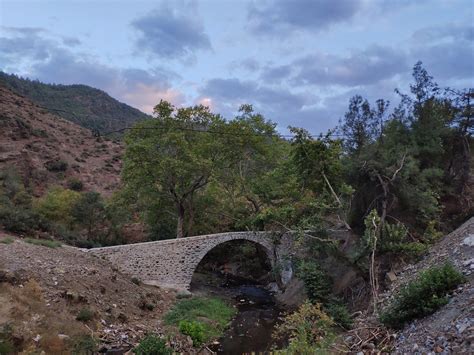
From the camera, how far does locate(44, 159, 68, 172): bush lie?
3878 centimetres

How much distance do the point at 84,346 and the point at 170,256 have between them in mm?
9513

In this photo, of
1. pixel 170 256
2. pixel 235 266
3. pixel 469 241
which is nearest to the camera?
pixel 469 241

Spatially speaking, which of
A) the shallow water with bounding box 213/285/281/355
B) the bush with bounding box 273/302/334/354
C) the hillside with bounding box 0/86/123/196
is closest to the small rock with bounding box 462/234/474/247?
the bush with bounding box 273/302/334/354

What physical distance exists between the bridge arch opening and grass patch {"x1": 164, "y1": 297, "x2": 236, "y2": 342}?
14.7 feet

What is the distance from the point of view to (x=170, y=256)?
19234 mm

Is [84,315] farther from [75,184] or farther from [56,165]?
[56,165]

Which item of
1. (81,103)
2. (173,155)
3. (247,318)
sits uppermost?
(81,103)

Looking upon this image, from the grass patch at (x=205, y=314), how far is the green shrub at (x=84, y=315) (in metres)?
3.09

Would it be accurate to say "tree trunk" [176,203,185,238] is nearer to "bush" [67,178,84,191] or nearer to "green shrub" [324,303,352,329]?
"green shrub" [324,303,352,329]

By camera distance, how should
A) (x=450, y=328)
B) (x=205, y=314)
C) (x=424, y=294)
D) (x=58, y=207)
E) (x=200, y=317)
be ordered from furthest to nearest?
(x=58, y=207)
(x=205, y=314)
(x=200, y=317)
(x=424, y=294)
(x=450, y=328)

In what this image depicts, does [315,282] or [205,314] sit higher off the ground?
[315,282]

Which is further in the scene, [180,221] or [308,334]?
[180,221]

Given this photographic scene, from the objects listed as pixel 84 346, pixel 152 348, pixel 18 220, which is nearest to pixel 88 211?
pixel 18 220

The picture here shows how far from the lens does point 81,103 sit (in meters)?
63.4
